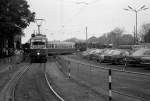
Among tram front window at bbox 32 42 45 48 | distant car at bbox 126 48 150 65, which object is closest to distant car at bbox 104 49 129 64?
distant car at bbox 126 48 150 65

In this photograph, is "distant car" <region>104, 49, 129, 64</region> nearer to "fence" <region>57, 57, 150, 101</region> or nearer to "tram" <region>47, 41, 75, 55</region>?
"fence" <region>57, 57, 150, 101</region>

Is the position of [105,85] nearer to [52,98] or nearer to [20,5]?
[52,98]

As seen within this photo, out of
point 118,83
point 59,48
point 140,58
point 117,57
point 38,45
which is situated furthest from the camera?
point 59,48

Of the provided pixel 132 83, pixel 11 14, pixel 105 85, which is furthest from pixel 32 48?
pixel 132 83

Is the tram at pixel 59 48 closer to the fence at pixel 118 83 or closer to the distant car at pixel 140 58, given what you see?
the distant car at pixel 140 58

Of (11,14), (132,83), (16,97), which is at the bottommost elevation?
(16,97)

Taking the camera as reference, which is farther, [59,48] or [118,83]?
[59,48]

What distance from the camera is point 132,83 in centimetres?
1167

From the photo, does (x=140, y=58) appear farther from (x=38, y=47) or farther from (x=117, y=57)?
(x=38, y=47)

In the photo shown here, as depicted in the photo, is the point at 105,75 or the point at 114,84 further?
the point at 105,75

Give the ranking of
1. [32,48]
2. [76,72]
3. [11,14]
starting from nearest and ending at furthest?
[76,72], [32,48], [11,14]

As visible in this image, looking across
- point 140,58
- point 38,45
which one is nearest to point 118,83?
point 140,58

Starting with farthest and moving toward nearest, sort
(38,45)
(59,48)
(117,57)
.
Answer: (59,48), (38,45), (117,57)

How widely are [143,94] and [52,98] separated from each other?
3.84m
